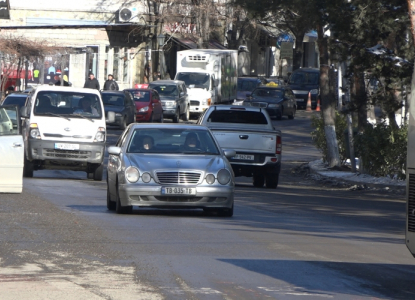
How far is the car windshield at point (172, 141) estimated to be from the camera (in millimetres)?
13555

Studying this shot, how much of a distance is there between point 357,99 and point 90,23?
32693 mm

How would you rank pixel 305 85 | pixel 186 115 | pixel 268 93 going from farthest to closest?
pixel 305 85 → pixel 268 93 → pixel 186 115

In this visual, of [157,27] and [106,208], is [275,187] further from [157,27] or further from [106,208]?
[157,27]

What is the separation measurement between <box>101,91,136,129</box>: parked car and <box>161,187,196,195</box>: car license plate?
22.6 m

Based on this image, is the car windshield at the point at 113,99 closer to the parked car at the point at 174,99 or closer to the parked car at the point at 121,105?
the parked car at the point at 121,105

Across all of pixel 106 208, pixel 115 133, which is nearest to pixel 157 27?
pixel 115 133

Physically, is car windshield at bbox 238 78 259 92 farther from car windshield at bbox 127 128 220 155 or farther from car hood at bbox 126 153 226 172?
car hood at bbox 126 153 226 172

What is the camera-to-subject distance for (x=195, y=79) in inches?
1801

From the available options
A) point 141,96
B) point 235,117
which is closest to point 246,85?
point 141,96

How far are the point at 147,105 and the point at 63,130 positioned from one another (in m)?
19.2

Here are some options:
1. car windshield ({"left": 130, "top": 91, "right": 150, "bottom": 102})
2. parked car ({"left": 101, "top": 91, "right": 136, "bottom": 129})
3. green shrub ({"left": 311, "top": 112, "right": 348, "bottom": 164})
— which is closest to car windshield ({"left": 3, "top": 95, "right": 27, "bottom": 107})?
parked car ({"left": 101, "top": 91, "right": 136, "bottom": 129})

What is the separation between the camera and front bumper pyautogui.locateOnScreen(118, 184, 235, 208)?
12.7m

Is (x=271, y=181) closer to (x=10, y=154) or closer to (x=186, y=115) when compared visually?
(x=10, y=154)

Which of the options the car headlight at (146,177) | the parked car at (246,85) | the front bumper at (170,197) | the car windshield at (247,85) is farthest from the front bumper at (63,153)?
the car windshield at (247,85)
